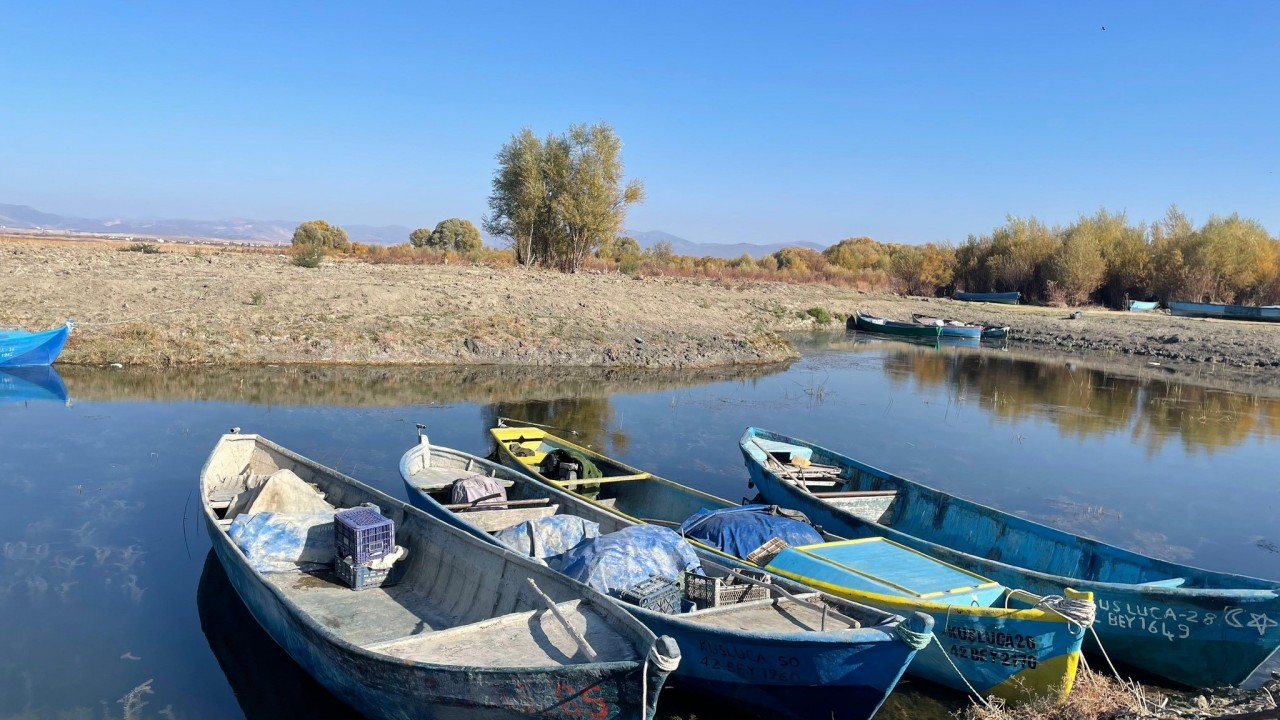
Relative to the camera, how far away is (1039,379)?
33.6 metres

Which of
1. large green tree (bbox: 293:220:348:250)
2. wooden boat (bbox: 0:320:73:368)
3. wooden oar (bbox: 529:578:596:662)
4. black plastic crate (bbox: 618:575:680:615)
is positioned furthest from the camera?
large green tree (bbox: 293:220:348:250)

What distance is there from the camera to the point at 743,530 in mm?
10617

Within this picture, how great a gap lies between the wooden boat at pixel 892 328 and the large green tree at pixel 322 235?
1802 inches

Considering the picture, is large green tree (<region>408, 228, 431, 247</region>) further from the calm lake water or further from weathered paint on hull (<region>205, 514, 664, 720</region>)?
weathered paint on hull (<region>205, 514, 664, 720</region>)

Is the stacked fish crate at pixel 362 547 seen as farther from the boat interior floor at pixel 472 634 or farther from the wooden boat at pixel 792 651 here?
the wooden boat at pixel 792 651

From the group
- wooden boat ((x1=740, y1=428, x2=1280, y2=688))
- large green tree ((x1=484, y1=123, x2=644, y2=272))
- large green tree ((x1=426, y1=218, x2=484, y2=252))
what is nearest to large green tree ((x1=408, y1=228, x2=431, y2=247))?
large green tree ((x1=426, y1=218, x2=484, y2=252))

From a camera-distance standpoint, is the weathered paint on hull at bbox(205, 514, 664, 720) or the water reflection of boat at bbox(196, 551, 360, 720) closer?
the weathered paint on hull at bbox(205, 514, 664, 720)

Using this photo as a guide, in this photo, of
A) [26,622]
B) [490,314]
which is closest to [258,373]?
[490,314]

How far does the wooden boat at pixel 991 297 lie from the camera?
66.2 meters

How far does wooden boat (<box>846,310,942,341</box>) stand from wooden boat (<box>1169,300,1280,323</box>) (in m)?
19.3

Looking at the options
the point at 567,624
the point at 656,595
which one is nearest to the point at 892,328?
the point at 656,595

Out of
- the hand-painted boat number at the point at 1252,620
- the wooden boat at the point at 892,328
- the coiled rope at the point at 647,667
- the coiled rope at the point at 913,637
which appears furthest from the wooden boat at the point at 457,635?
the wooden boat at the point at 892,328

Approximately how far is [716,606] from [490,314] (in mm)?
24956

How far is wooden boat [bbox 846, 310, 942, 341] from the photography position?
157 feet
